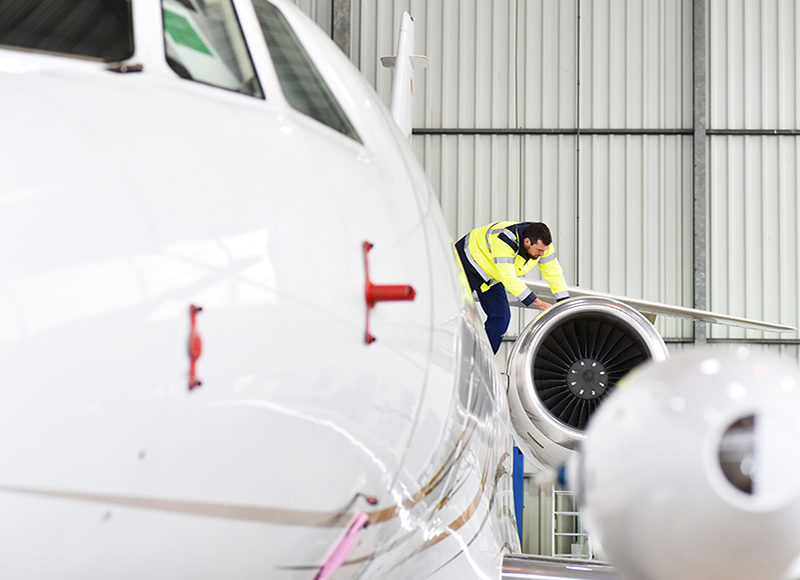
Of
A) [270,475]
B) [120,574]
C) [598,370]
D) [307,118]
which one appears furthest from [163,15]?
[598,370]

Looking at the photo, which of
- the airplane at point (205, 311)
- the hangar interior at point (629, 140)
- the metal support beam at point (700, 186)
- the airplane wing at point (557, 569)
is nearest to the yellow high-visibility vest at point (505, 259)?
the airplane wing at point (557, 569)

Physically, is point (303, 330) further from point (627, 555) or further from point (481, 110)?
point (481, 110)

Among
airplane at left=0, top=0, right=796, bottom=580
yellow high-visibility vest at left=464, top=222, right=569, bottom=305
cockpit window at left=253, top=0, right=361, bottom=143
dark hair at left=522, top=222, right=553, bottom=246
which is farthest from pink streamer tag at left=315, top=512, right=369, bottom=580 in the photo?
dark hair at left=522, top=222, right=553, bottom=246

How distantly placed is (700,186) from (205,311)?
13.5m

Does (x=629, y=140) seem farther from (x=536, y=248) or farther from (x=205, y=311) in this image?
(x=205, y=311)

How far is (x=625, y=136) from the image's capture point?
1437 cm

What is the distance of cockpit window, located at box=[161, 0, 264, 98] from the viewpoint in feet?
6.99

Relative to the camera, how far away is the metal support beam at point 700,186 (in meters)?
13.9

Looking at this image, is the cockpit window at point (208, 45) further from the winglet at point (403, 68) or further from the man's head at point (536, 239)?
the man's head at point (536, 239)

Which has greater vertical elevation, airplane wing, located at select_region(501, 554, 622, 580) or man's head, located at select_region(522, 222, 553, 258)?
man's head, located at select_region(522, 222, 553, 258)

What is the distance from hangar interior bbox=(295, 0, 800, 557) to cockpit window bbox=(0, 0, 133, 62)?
40.5ft

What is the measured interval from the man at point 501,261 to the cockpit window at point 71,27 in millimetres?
5552

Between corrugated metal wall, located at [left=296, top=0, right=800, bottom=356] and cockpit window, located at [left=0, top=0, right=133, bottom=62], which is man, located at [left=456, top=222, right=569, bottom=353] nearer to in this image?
cockpit window, located at [left=0, top=0, right=133, bottom=62]

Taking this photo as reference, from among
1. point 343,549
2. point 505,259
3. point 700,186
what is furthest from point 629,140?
point 343,549
